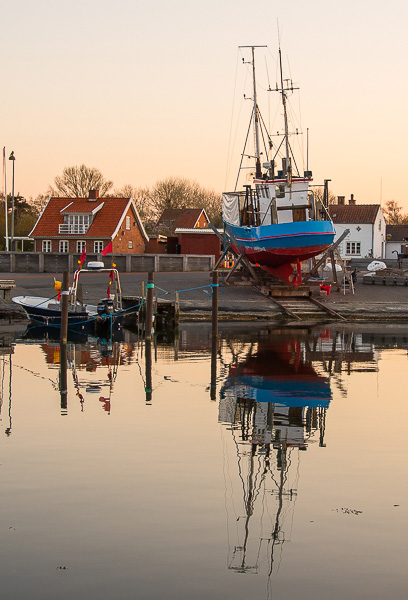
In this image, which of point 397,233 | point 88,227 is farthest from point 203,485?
point 397,233

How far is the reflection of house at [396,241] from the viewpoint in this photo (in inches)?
3825

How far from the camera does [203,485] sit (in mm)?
11039

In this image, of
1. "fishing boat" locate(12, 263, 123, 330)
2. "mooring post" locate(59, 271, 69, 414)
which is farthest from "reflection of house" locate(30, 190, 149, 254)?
"mooring post" locate(59, 271, 69, 414)

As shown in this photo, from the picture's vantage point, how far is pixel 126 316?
119 ft

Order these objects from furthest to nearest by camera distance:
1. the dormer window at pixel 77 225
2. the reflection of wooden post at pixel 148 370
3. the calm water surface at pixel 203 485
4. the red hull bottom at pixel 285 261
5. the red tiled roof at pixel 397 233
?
the red tiled roof at pixel 397 233, the dormer window at pixel 77 225, the red hull bottom at pixel 285 261, the reflection of wooden post at pixel 148 370, the calm water surface at pixel 203 485

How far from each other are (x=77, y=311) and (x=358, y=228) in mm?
59864

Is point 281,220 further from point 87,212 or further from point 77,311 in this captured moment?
point 87,212

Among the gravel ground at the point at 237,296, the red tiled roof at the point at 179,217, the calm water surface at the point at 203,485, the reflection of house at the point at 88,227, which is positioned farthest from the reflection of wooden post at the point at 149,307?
the red tiled roof at the point at 179,217

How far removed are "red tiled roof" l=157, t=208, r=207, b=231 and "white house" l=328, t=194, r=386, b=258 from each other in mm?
14527

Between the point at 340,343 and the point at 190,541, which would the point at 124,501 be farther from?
the point at 340,343

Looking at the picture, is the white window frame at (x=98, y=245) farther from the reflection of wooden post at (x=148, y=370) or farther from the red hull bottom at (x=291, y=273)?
the reflection of wooden post at (x=148, y=370)

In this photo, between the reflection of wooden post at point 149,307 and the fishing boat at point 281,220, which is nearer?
the reflection of wooden post at point 149,307

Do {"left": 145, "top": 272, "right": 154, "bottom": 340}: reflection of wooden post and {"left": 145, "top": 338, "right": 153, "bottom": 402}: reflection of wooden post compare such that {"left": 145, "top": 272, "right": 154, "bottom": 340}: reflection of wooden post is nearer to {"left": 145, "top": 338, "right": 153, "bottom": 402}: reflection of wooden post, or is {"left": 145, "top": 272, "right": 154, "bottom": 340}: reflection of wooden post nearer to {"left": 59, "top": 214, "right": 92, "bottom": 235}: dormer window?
{"left": 145, "top": 338, "right": 153, "bottom": 402}: reflection of wooden post

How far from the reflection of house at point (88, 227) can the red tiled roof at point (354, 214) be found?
22.2 metres
